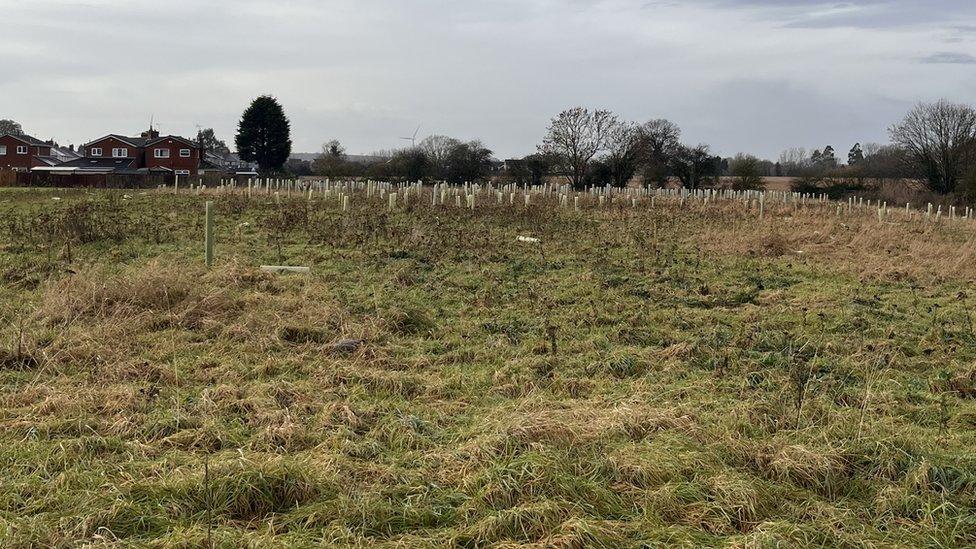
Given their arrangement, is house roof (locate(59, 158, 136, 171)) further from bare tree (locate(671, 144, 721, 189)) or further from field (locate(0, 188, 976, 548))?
field (locate(0, 188, 976, 548))

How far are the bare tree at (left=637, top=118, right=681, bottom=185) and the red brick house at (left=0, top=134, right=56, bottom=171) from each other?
185ft

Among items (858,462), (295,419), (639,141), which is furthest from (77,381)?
(639,141)

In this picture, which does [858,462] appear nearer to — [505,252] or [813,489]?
[813,489]

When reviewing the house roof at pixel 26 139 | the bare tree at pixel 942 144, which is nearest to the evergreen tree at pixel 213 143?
the house roof at pixel 26 139

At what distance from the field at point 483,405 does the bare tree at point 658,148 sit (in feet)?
136

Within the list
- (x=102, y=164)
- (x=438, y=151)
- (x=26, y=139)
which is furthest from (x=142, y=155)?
(x=438, y=151)

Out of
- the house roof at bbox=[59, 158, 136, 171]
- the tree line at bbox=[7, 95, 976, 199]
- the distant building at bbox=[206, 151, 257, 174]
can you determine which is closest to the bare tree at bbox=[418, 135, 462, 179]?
the tree line at bbox=[7, 95, 976, 199]

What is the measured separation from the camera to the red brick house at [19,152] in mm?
68188

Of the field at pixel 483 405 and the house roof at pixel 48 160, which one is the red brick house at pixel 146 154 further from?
the field at pixel 483 405

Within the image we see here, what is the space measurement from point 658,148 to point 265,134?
34.0 m

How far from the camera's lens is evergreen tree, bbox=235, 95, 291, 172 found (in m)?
63.6

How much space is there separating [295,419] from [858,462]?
3680 mm

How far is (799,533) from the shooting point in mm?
3646

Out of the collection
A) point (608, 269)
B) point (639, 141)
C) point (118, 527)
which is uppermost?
point (639, 141)
